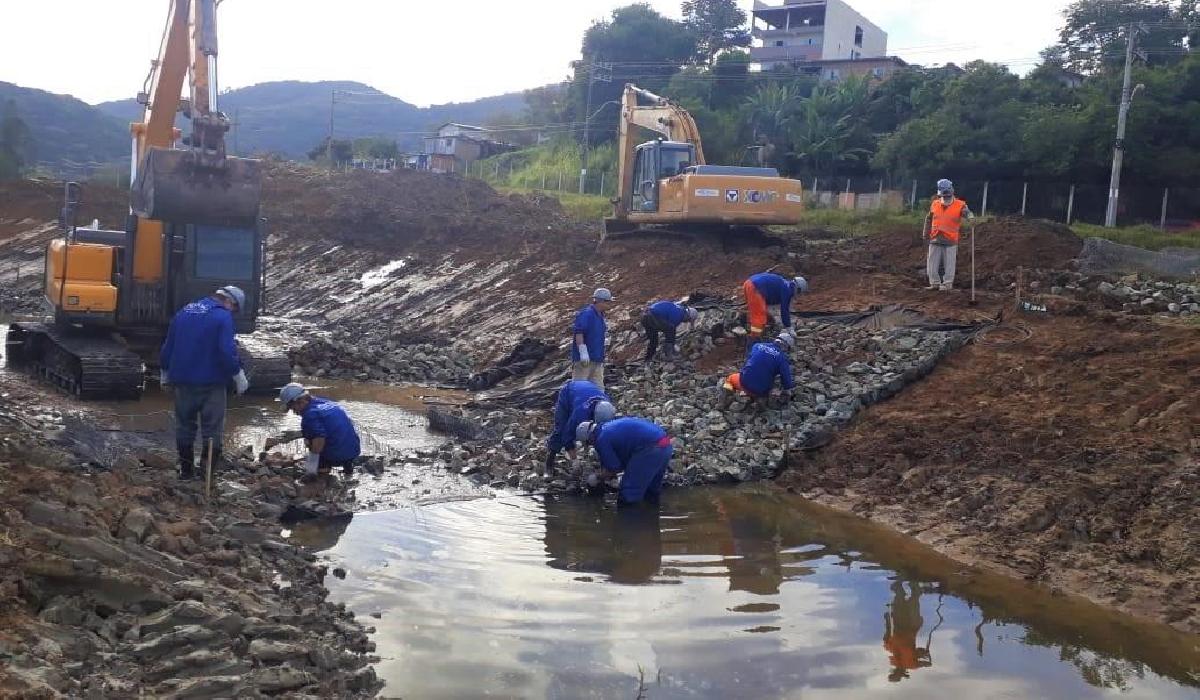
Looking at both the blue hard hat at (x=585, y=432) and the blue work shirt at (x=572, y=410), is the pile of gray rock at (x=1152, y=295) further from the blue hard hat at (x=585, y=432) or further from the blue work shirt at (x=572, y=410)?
the blue hard hat at (x=585, y=432)

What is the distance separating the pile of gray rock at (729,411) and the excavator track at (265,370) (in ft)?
10.7

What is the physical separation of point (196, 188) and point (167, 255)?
1094 millimetres

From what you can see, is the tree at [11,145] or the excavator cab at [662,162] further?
the tree at [11,145]

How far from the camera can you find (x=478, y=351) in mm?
20312

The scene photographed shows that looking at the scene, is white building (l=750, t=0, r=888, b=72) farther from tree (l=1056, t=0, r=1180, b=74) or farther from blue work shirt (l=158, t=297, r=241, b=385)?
blue work shirt (l=158, t=297, r=241, b=385)

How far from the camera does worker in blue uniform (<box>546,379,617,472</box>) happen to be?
10195mm

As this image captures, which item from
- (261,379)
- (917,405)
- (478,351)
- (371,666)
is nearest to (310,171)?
(478,351)

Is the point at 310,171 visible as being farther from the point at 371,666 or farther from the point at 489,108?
the point at 489,108

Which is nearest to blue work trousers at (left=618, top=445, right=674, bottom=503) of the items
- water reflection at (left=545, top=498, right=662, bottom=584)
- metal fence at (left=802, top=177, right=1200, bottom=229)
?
water reflection at (left=545, top=498, right=662, bottom=584)

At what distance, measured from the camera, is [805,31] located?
65.0m

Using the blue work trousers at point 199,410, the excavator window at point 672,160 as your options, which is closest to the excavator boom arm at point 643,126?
the excavator window at point 672,160

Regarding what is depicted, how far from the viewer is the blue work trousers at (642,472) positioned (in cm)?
984

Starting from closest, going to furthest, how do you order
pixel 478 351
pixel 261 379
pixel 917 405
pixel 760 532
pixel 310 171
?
pixel 760 532 → pixel 917 405 → pixel 261 379 → pixel 478 351 → pixel 310 171

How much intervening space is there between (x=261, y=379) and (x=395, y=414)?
2.11 metres
